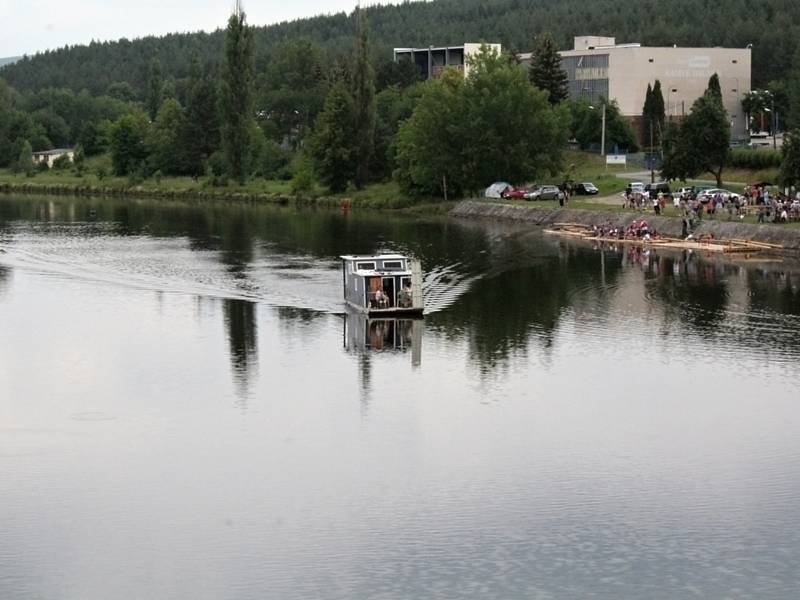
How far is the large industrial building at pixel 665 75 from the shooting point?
132500mm

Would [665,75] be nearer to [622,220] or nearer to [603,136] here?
[603,136]

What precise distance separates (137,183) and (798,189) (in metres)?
75.2

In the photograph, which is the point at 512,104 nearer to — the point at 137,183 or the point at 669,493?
the point at 137,183

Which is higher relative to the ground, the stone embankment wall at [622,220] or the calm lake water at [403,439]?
the stone embankment wall at [622,220]

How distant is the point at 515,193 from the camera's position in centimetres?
9612

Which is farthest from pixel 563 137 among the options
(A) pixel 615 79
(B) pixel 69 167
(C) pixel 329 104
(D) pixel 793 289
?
(B) pixel 69 167

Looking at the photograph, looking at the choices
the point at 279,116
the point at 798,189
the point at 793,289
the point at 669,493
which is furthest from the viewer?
the point at 279,116

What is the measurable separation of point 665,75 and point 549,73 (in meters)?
16.1

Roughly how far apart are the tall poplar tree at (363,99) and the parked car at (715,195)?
32.1m

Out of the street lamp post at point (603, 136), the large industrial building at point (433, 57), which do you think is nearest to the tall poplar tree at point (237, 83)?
the street lamp post at point (603, 136)

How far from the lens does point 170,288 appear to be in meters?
57.2

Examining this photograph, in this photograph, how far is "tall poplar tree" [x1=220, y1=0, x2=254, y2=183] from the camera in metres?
120

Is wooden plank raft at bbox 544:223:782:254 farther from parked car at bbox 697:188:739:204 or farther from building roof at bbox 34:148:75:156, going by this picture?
building roof at bbox 34:148:75:156

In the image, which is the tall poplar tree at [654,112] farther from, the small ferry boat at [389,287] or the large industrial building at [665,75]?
the small ferry boat at [389,287]
